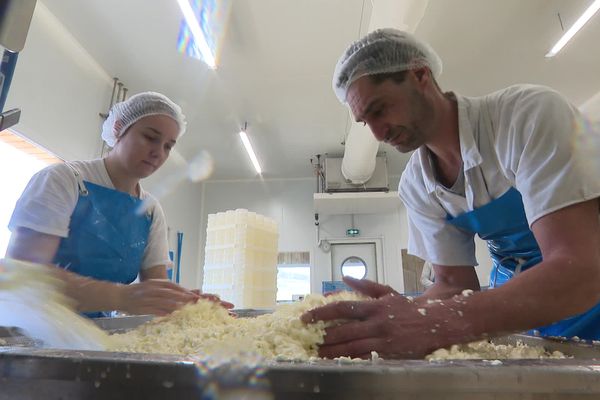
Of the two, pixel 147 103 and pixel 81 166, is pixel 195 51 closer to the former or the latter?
pixel 147 103

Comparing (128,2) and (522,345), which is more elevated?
(128,2)

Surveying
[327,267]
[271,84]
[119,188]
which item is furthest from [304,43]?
[327,267]

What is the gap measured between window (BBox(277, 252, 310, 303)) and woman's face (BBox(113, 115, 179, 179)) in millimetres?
4660

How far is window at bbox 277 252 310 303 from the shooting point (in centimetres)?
605

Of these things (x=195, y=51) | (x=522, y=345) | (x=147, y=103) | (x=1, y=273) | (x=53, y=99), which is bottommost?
(x=522, y=345)

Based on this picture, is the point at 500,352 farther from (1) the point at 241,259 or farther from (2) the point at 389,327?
(1) the point at 241,259

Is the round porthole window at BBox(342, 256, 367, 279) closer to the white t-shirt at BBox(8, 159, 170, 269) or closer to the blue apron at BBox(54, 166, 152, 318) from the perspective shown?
the blue apron at BBox(54, 166, 152, 318)

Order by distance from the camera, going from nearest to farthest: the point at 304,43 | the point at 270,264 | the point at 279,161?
the point at 304,43, the point at 270,264, the point at 279,161

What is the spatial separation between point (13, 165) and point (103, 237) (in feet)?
7.24

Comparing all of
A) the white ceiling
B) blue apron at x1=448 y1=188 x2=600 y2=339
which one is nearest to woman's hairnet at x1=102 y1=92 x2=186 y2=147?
blue apron at x1=448 y1=188 x2=600 y2=339

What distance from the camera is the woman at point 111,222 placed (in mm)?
1005

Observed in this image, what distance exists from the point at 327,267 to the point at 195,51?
12.9 ft

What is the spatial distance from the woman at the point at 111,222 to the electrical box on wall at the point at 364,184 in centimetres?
354

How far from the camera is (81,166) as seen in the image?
1.39 meters
